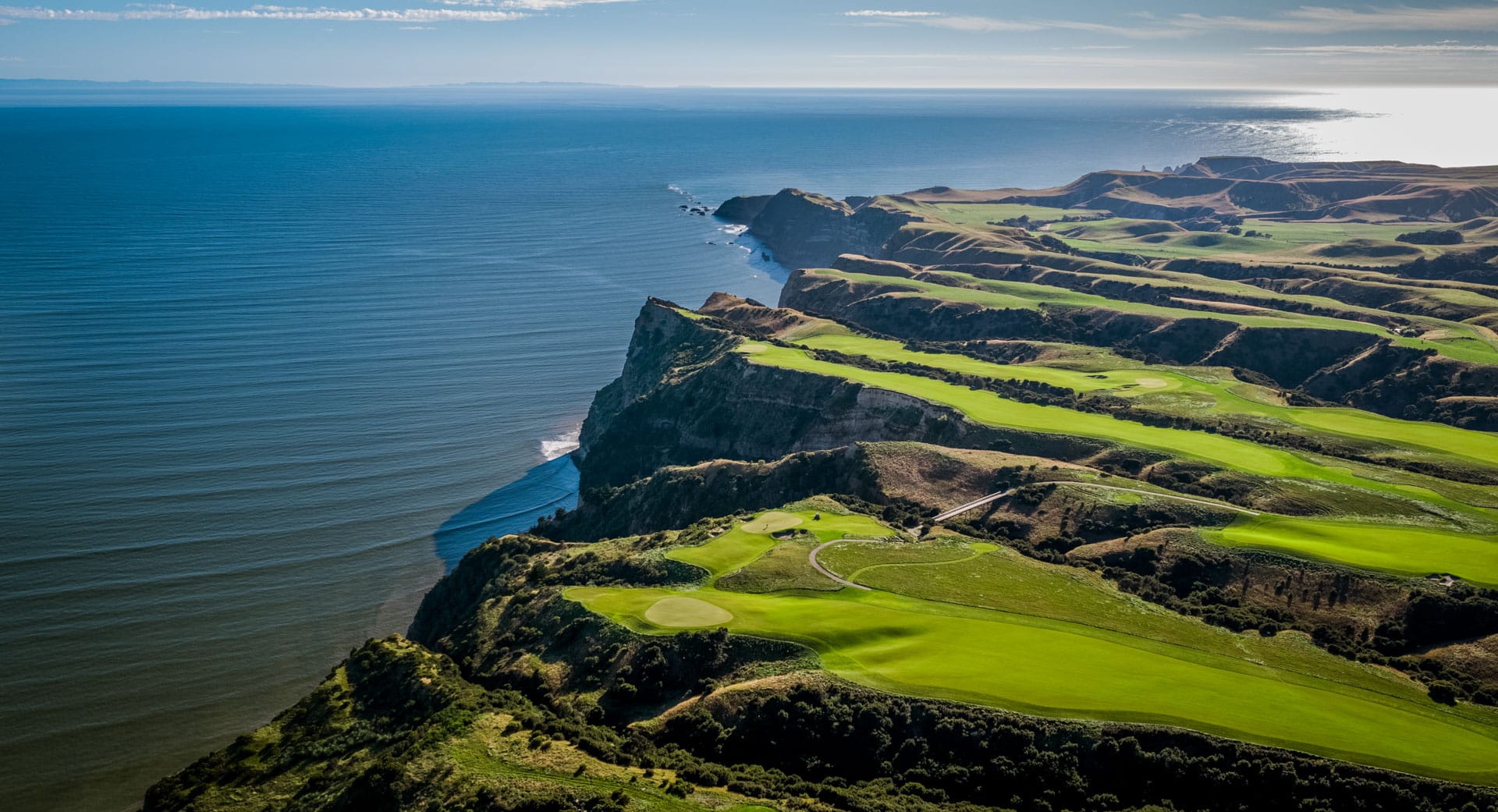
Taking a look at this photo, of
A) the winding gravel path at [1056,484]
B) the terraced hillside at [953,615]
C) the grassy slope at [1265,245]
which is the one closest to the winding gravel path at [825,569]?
the winding gravel path at [1056,484]

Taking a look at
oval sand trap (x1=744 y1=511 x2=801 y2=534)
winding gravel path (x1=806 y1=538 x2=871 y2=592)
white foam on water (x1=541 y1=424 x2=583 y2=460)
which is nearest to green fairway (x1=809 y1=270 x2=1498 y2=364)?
white foam on water (x1=541 y1=424 x2=583 y2=460)

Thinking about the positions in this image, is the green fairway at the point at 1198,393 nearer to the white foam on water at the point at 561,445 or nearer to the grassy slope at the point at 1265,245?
the white foam on water at the point at 561,445

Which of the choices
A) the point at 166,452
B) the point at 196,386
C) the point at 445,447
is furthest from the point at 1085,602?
the point at 196,386

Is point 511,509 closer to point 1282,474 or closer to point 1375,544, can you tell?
point 1282,474

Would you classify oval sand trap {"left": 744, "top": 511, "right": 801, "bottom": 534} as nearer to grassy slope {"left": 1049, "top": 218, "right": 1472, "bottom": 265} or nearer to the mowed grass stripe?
the mowed grass stripe

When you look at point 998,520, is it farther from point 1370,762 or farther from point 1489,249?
point 1489,249
